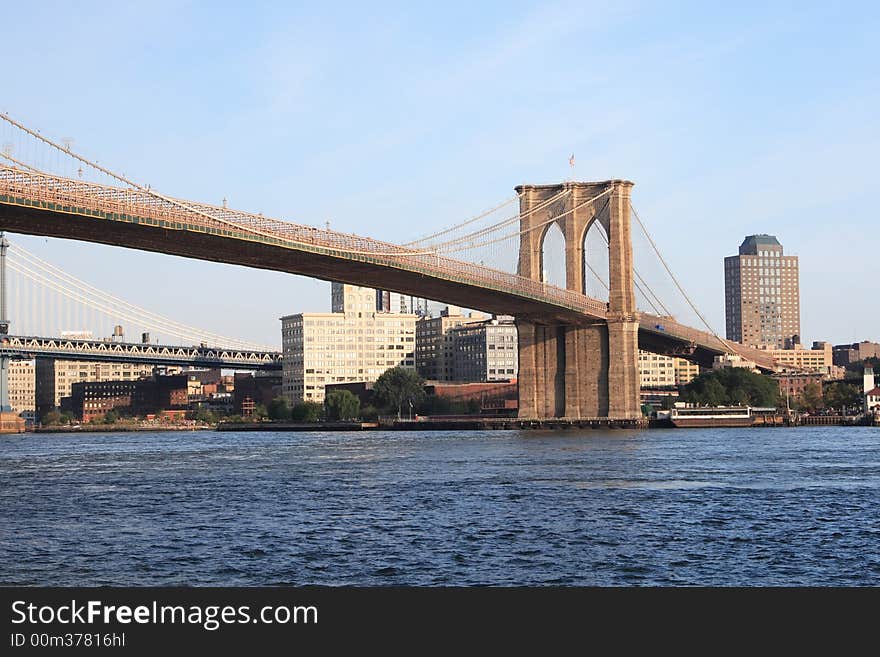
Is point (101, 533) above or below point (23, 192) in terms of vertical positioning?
below

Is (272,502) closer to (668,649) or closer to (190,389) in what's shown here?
(668,649)

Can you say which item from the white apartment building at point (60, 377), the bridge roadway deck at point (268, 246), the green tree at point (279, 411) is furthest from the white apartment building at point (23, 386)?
the bridge roadway deck at point (268, 246)

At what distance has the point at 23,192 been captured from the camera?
3919 cm

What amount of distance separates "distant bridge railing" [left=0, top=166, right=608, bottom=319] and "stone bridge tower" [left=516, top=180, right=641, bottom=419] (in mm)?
5879

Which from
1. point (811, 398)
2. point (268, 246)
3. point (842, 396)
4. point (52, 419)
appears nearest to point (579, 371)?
point (268, 246)

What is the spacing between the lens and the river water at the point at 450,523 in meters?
17.0

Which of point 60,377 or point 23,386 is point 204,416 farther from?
point 23,386

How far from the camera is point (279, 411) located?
4360 inches

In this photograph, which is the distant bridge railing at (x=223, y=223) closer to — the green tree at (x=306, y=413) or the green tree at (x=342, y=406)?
the green tree at (x=342, y=406)

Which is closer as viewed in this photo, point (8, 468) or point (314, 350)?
point (8, 468)

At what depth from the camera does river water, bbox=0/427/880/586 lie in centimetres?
1695

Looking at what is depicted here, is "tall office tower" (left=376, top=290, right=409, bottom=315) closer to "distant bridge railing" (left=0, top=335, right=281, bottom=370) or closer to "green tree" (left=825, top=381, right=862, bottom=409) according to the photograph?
"distant bridge railing" (left=0, top=335, right=281, bottom=370)

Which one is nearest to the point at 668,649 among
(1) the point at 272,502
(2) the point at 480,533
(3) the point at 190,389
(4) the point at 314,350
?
(2) the point at 480,533

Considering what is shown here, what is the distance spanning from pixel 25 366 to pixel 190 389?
68.5ft
